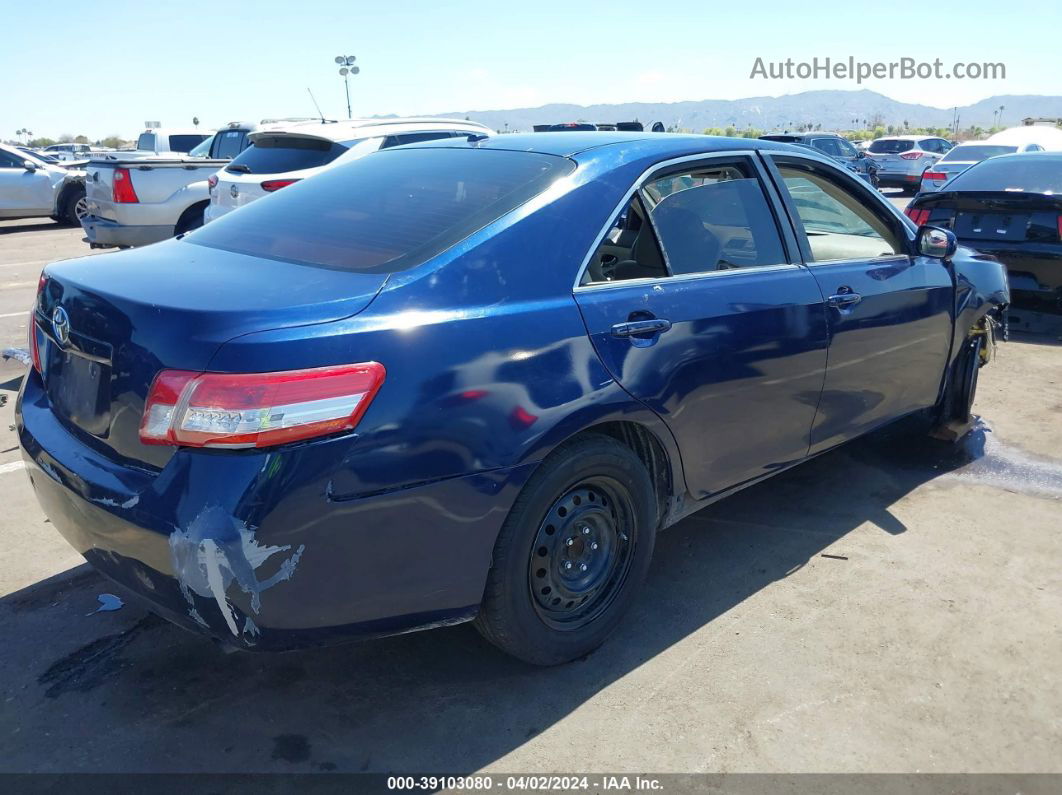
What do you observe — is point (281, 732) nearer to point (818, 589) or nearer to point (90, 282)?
point (90, 282)

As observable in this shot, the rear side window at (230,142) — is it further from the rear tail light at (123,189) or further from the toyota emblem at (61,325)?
the toyota emblem at (61,325)

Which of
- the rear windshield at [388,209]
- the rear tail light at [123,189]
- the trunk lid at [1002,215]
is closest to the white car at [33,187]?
the rear tail light at [123,189]

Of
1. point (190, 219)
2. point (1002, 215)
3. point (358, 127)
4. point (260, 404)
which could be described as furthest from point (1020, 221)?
point (190, 219)

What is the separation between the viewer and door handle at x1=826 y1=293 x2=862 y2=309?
368 centimetres

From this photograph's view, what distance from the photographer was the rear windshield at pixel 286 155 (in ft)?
27.0

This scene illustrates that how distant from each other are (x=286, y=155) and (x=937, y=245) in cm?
617

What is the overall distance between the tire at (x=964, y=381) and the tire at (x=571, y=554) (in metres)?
2.65

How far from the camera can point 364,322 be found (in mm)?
2363

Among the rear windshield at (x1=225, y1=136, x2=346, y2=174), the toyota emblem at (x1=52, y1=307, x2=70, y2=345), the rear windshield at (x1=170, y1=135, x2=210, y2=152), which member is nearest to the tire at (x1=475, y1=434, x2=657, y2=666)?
the toyota emblem at (x1=52, y1=307, x2=70, y2=345)

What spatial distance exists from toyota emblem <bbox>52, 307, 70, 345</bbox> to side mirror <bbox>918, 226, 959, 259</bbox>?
3.73 metres

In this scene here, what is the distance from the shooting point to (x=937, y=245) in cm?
426

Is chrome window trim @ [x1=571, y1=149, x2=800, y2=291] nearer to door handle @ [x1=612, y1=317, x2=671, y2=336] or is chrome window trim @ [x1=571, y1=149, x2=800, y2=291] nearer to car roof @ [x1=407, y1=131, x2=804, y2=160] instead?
car roof @ [x1=407, y1=131, x2=804, y2=160]

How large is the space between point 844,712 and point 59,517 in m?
2.56

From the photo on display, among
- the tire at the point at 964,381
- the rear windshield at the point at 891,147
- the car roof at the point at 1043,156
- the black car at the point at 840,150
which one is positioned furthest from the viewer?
the rear windshield at the point at 891,147
